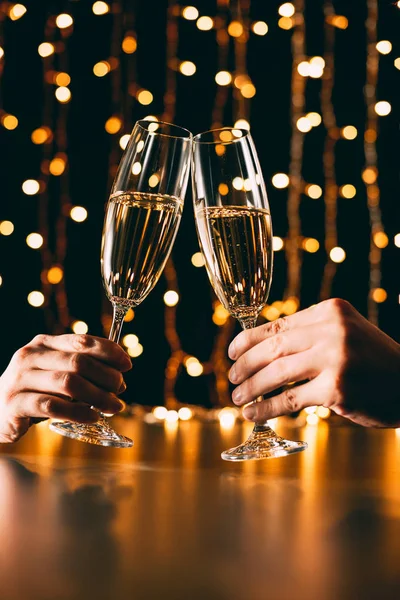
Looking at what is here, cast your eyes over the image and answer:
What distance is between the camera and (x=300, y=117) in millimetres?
2355

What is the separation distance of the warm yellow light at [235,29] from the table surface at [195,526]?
77.0 inches

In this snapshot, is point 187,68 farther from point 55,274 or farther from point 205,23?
point 55,274

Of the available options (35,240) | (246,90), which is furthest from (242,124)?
(35,240)

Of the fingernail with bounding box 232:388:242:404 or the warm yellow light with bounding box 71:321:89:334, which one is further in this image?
the warm yellow light with bounding box 71:321:89:334

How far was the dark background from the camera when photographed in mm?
2371

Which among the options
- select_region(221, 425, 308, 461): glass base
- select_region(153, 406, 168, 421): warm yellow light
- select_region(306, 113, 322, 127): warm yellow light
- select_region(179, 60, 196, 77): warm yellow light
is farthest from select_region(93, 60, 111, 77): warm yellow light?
select_region(221, 425, 308, 461): glass base

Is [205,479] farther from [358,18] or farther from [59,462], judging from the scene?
[358,18]

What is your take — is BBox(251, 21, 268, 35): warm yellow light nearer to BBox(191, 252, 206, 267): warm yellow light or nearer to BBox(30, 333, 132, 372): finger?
BBox(191, 252, 206, 267): warm yellow light

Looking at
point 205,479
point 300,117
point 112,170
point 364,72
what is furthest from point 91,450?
point 364,72

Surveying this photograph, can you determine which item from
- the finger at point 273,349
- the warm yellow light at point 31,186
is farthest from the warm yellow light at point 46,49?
the finger at point 273,349

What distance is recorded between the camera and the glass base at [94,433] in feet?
2.30

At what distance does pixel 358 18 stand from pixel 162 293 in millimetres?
1254

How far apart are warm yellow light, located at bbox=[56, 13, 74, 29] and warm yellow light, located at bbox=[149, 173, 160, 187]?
187 cm

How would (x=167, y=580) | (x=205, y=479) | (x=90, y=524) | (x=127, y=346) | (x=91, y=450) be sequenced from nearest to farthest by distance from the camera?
(x=167, y=580)
(x=90, y=524)
(x=205, y=479)
(x=91, y=450)
(x=127, y=346)
